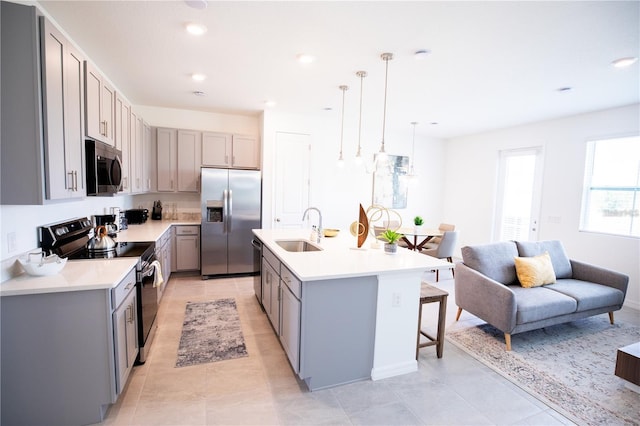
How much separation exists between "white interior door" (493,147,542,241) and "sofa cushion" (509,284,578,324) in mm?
2249

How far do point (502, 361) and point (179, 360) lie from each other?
273 cm

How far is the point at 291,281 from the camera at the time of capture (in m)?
2.34

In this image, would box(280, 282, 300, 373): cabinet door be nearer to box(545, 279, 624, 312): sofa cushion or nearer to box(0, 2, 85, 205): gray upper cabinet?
box(0, 2, 85, 205): gray upper cabinet

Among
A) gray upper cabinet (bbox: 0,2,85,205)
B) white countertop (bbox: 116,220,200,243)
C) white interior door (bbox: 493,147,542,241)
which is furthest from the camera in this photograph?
white interior door (bbox: 493,147,542,241)

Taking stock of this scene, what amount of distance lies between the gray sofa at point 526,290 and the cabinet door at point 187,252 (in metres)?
3.66

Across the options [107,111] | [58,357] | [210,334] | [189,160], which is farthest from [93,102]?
[189,160]

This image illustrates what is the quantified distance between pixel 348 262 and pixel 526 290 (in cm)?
212

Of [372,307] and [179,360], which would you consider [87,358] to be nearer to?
[179,360]

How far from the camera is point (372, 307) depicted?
2293 mm

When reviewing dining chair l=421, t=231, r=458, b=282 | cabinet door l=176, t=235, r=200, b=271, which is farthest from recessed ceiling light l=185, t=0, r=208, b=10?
dining chair l=421, t=231, r=458, b=282

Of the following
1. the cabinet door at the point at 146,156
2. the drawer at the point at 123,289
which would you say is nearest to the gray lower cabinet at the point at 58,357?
the drawer at the point at 123,289

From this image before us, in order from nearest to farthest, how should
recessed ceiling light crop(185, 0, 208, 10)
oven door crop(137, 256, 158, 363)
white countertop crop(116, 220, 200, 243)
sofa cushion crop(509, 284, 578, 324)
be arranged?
recessed ceiling light crop(185, 0, 208, 10), oven door crop(137, 256, 158, 363), sofa cushion crop(509, 284, 578, 324), white countertop crop(116, 220, 200, 243)

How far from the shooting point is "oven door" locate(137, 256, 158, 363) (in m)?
2.42

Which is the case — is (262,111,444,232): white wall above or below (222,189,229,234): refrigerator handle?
above
